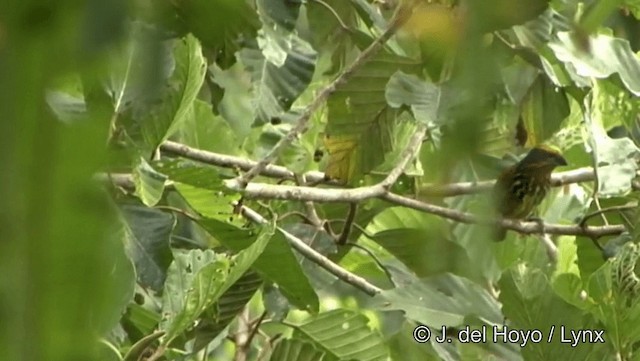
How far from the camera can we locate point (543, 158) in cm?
149

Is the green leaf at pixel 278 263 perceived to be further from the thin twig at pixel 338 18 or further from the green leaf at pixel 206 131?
the green leaf at pixel 206 131

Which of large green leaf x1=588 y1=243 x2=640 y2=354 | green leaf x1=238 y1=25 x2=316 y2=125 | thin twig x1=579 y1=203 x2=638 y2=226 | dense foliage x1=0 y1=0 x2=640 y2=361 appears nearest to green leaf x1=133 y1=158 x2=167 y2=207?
dense foliage x1=0 y1=0 x2=640 y2=361

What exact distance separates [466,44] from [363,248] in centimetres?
121

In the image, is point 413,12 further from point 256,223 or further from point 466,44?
point 256,223

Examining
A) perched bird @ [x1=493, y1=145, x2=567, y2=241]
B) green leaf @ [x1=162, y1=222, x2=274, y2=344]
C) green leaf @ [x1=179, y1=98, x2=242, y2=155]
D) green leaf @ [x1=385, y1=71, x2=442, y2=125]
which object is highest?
green leaf @ [x1=385, y1=71, x2=442, y2=125]

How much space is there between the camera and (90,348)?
201mm

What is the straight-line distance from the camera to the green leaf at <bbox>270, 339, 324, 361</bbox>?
112 centimetres

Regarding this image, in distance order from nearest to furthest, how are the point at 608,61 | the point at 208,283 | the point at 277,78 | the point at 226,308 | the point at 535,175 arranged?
the point at 208,283
the point at 608,61
the point at 226,308
the point at 277,78
the point at 535,175

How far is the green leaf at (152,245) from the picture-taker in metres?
1.02

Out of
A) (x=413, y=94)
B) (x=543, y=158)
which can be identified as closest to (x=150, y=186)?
(x=413, y=94)

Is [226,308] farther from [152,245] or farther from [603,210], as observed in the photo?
[603,210]

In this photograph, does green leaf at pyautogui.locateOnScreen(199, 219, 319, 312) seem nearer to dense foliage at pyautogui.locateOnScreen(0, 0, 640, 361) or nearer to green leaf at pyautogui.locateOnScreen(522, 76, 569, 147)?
dense foliage at pyautogui.locateOnScreen(0, 0, 640, 361)

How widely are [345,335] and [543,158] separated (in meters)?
0.52

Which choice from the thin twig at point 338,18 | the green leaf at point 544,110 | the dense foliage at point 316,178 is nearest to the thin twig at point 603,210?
the dense foliage at point 316,178
